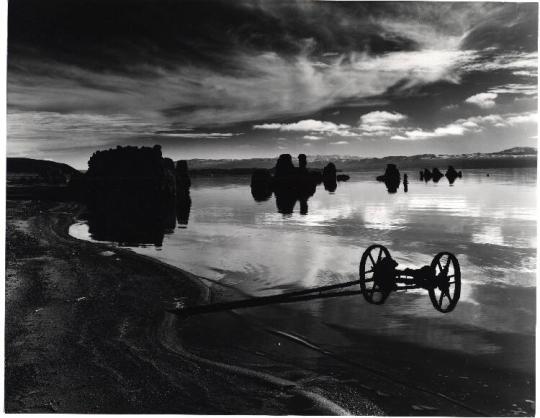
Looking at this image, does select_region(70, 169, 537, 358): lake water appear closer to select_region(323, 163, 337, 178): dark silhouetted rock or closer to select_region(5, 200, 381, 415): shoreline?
select_region(5, 200, 381, 415): shoreline

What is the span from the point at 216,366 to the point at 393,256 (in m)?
8.46

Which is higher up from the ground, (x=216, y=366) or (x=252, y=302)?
(x=252, y=302)

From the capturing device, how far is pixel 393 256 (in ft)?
44.8

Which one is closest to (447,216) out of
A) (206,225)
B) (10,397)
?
(206,225)

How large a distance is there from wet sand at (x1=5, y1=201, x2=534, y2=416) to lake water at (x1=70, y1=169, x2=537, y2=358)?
20.6 inches

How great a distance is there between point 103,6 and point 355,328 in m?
7.75

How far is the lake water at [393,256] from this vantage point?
332 inches

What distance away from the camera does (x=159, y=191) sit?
34.8 metres

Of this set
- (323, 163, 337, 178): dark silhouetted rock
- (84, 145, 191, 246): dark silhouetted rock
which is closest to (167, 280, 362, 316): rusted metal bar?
(84, 145, 191, 246): dark silhouetted rock

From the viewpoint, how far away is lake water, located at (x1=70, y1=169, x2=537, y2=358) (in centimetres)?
844

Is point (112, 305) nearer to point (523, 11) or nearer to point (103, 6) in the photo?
point (103, 6)

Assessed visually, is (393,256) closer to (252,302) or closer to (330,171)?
(252,302)

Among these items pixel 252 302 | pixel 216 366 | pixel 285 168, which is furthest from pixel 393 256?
pixel 285 168

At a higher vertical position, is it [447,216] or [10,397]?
[447,216]
